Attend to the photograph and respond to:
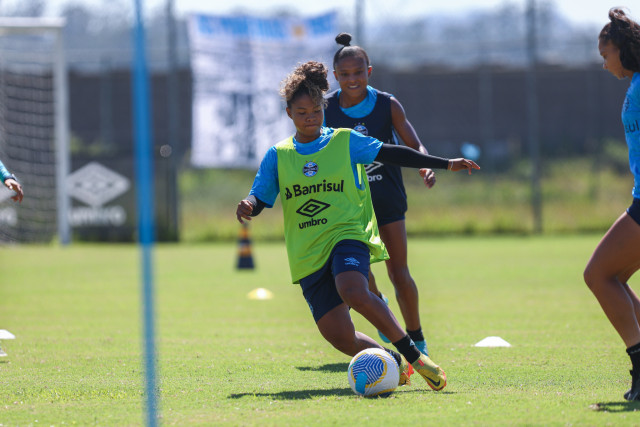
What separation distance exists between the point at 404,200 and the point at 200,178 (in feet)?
58.2

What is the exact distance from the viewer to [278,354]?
7.51 meters

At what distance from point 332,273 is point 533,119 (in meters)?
18.5

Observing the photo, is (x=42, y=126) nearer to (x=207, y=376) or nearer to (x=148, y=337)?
(x=207, y=376)

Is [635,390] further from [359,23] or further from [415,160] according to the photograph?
[359,23]

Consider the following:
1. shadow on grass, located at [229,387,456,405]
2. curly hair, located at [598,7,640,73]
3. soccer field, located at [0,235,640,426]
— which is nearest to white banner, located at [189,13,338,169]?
soccer field, located at [0,235,640,426]

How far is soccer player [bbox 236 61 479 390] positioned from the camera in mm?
5863

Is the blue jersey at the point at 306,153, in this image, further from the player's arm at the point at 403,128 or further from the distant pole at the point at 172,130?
the distant pole at the point at 172,130

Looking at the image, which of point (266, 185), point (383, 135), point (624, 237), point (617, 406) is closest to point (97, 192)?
point (383, 135)

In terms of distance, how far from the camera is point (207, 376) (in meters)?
6.46

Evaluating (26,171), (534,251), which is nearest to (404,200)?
(534,251)

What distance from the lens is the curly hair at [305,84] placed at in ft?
19.6

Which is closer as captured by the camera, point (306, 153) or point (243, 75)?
point (306, 153)

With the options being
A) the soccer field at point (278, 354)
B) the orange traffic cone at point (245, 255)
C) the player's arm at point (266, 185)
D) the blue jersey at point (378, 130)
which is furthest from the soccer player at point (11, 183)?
the orange traffic cone at point (245, 255)

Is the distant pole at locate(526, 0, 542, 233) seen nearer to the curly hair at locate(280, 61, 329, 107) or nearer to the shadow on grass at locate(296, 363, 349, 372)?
the shadow on grass at locate(296, 363, 349, 372)
